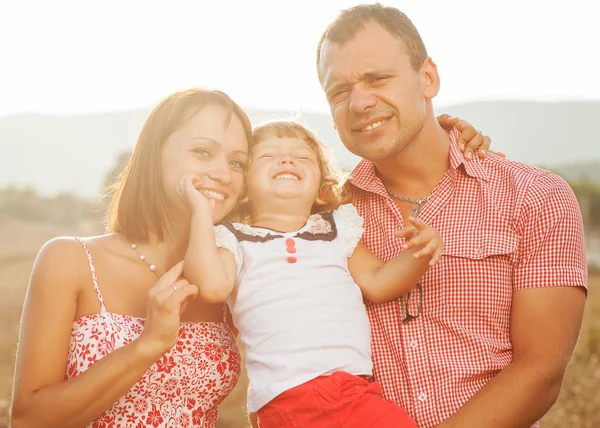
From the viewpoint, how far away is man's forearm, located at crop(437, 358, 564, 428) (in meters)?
2.87

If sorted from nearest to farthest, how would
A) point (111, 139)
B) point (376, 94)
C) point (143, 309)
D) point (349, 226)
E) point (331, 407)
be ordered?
1. point (331, 407)
2. point (143, 309)
3. point (349, 226)
4. point (376, 94)
5. point (111, 139)

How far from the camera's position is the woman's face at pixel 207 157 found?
10.1ft

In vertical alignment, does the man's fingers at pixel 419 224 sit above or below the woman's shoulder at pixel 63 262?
above

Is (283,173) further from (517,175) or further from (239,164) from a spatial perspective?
(517,175)

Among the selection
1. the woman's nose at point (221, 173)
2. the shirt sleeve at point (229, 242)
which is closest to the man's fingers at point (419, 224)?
the shirt sleeve at point (229, 242)

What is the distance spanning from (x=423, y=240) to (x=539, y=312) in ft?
2.13

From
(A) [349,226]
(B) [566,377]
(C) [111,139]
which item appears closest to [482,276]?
(A) [349,226]

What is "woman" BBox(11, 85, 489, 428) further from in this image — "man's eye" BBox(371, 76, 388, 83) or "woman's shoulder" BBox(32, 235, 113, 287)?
"man's eye" BBox(371, 76, 388, 83)

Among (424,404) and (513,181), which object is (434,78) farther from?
→ (424,404)

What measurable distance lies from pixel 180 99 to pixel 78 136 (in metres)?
38.3

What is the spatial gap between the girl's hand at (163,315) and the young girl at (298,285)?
4.9 inches

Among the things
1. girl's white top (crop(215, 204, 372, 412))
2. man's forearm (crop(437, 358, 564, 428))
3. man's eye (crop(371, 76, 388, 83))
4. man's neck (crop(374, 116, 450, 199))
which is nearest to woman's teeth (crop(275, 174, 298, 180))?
girl's white top (crop(215, 204, 372, 412))

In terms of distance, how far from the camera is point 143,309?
3039 millimetres

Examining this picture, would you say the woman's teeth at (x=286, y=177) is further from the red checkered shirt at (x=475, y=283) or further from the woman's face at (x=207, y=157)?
the red checkered shirt at (x=475, y=283)
